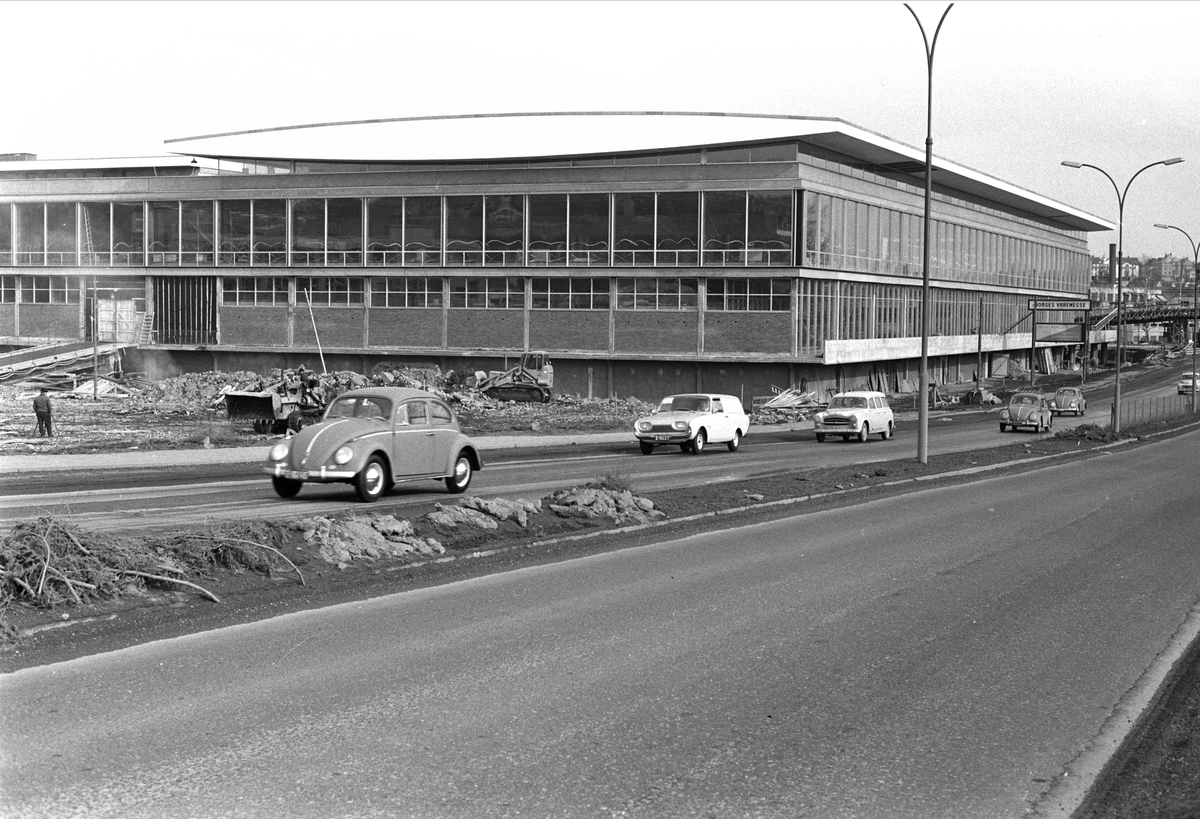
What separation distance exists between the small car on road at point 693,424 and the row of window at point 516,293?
24.8 meters

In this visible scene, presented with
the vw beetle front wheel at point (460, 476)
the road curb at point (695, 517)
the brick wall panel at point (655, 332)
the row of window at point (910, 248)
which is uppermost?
the row of window at point (910, 248)

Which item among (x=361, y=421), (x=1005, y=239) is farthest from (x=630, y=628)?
(x=1005, y=239)

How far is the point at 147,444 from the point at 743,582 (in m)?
23.0

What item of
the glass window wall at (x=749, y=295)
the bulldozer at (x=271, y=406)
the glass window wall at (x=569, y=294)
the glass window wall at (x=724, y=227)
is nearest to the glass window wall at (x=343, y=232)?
the glass window wall at (x=569, y=294)

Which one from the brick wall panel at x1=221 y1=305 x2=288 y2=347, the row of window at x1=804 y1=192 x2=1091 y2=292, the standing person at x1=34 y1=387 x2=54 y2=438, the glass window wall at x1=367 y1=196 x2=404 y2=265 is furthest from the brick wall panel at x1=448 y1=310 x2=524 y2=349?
the standing person at x1=34 y1=387 x2=54 y2=438

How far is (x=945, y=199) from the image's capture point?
85188 millimetres

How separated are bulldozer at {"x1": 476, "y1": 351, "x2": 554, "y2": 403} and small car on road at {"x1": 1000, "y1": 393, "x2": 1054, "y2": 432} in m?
19.8

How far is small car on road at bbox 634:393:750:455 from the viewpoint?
35.5 m

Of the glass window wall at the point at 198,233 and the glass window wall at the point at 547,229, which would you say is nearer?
the glass window wall at the point at 547,229

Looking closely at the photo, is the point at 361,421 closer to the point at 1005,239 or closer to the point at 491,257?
the point at 491,257

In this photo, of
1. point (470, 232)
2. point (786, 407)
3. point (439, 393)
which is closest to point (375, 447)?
point (439, 393)

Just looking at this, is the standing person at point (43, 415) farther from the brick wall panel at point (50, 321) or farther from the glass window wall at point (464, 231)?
the brick wall panel at point (50, 321)

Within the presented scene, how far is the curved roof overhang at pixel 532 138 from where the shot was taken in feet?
216

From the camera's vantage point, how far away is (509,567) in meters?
14.2
